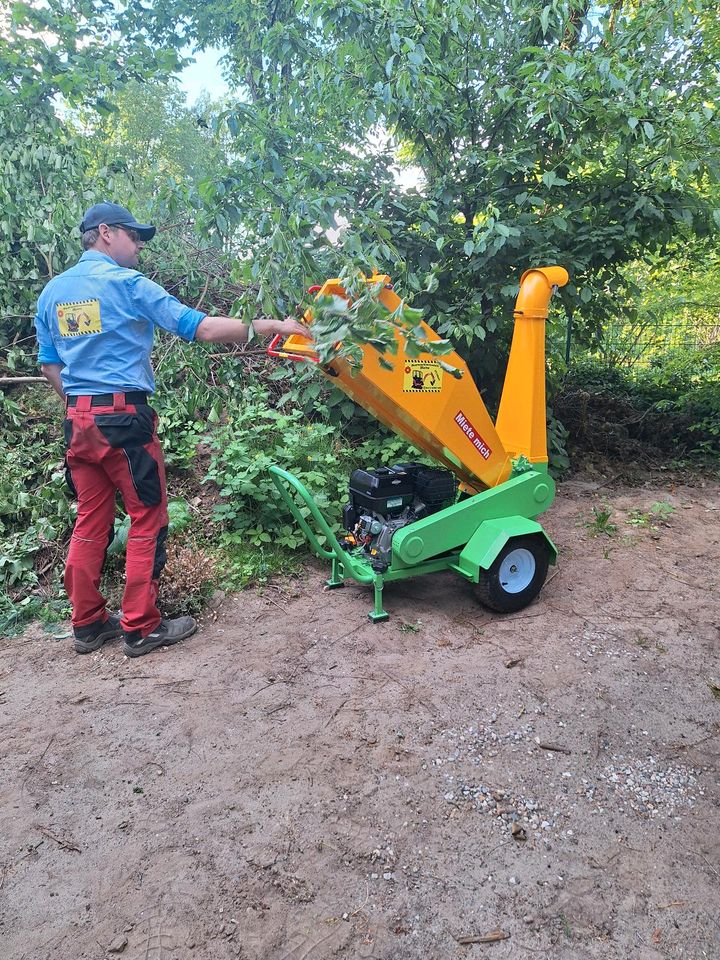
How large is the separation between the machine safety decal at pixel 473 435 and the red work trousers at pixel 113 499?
166cm

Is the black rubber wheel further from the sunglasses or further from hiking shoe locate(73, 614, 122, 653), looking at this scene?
the sunglasses

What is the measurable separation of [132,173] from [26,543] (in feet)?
10.2

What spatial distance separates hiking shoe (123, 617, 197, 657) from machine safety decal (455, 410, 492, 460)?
1.88m

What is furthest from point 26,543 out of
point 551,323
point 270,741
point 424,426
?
point 551,323

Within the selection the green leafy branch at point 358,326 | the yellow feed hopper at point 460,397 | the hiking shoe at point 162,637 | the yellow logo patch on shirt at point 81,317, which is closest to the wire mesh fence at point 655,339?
the yellow feed hopper at point 460,397

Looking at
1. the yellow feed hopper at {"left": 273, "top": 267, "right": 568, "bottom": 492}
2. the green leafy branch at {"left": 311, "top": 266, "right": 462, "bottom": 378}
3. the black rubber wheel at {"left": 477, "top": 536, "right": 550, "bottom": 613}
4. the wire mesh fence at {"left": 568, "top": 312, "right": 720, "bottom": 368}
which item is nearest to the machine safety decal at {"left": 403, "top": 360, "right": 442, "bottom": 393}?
the yellow feed hopper at {"left": 273, "top": 267, "right": 568, "bottom": 492}

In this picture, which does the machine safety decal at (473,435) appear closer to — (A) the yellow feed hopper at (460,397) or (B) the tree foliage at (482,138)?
(A) the yellow feed hopper at (460,397)

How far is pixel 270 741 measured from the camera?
8.59ft

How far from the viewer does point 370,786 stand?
92.9 inches

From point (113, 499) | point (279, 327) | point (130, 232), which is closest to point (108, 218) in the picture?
point (130, 232)

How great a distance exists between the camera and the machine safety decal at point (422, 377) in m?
3.29

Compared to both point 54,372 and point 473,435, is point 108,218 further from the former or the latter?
point 473,435

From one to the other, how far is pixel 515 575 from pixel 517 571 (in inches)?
1.1

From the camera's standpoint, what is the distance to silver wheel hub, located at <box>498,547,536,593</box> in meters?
3.68
